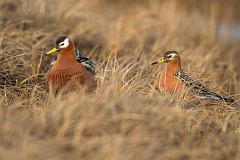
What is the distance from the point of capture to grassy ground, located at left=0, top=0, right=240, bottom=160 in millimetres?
4641

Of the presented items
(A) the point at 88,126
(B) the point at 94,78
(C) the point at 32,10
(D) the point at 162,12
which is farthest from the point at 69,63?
(D) the point at 162,12

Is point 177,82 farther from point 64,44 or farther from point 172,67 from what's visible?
point 64,44

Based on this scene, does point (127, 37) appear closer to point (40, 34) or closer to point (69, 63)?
point (40, 34)

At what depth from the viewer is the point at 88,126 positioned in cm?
483

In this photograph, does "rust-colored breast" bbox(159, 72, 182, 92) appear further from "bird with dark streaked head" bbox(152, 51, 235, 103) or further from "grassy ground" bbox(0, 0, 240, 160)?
"grassy ground" bbox(0, 0, 240, 160)

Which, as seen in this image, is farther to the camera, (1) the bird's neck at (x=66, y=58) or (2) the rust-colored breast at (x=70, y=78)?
(1) the bird's neck at (x=66, y=58)

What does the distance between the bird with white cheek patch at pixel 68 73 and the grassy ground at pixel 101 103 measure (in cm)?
18

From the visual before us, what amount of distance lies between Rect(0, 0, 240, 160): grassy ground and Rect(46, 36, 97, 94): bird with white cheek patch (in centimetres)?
18

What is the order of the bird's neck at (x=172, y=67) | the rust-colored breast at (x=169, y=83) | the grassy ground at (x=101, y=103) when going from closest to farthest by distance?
the grassy ground at (x=101, y=103) → the rust-colored breast at (x=169, y=83) → the bird's neck at (x=172, y=67)

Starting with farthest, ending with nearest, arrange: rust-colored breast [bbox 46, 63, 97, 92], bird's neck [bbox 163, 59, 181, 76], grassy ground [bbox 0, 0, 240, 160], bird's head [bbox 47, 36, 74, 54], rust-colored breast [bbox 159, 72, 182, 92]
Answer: bird's neck [bbox 163, 59, 181, 76] < rust-colored breast [bbox 159, 72, 182, 92] < bird's head [bbox 47, 36, 74, 54] < rust-colored breast [bbox 46, 63, 97, 92] < grassy ground [bbox 0, 0, 240, 160]

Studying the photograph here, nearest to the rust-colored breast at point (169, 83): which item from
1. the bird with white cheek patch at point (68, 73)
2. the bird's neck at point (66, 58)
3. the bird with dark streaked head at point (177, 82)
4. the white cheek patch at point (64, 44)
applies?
the bird with dark streaked head at point (177, 82)

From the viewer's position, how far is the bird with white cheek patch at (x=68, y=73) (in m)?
6.80

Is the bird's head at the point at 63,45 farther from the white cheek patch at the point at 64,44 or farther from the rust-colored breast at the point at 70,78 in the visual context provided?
the rust-colored breast at the point at 70,78

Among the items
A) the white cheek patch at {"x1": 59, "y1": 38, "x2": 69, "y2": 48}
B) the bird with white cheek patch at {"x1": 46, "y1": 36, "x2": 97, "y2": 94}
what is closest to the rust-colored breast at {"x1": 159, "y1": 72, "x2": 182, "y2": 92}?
the bird with white cheek patch at {"x1": 46, "y1": 36, "x2": 97, "y2": 94}
